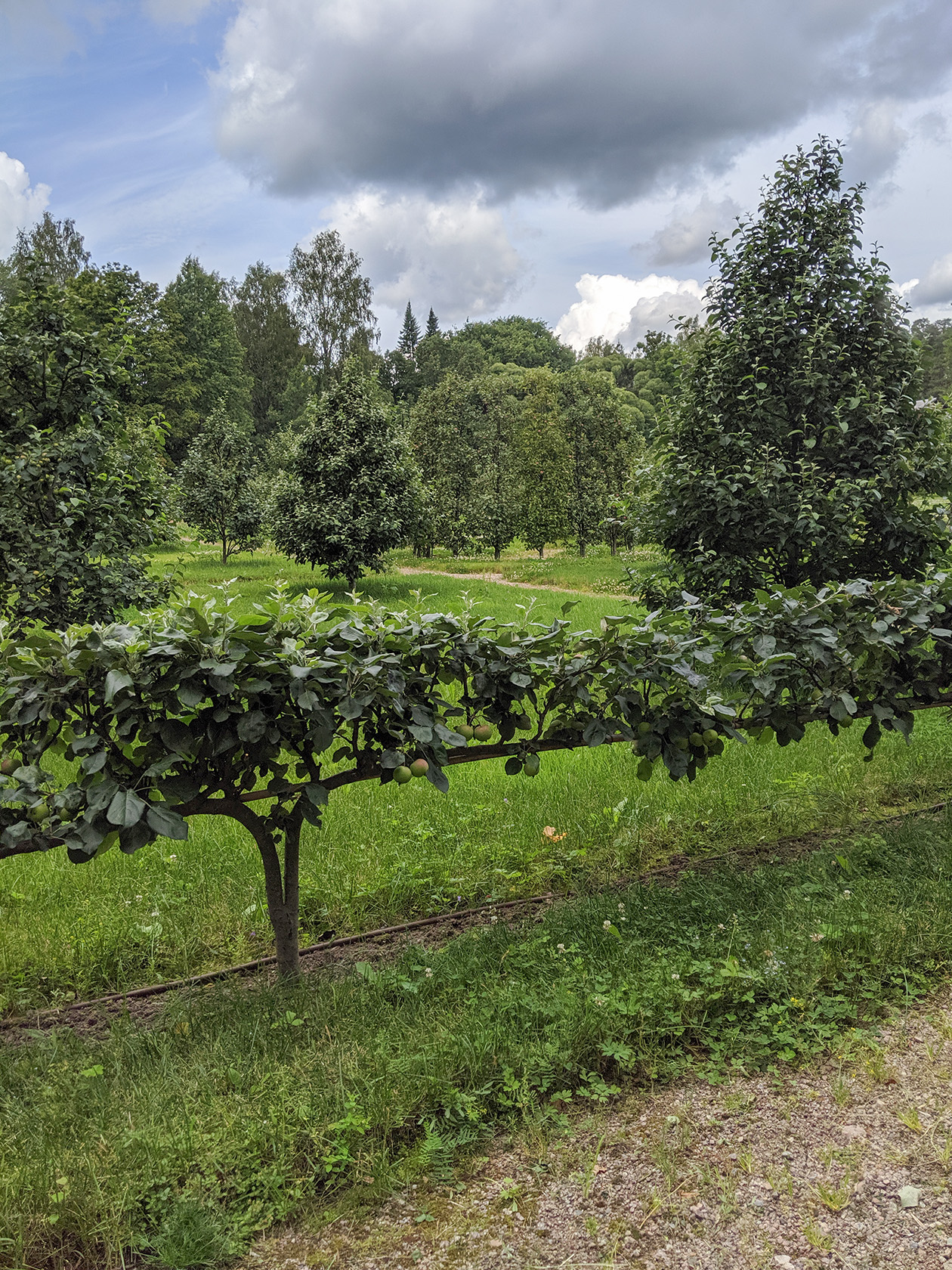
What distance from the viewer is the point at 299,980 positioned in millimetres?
3191

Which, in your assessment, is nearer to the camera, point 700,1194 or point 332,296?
point 700,1194

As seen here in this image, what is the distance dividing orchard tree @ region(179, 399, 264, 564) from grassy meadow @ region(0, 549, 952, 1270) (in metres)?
20.2

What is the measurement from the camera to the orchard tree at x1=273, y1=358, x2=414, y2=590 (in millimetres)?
15766

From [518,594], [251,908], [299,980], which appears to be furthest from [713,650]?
[518,594]

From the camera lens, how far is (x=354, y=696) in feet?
8.92

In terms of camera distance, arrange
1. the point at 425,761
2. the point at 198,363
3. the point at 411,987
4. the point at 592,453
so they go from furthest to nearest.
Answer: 1. the point at 198,363
2. the point at 592,453
3. the point at 411,987
4. the point at 425,761

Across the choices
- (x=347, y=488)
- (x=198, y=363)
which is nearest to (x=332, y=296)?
(x=198, y=363)

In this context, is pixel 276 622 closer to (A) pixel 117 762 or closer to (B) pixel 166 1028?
(A) pixel 117 762

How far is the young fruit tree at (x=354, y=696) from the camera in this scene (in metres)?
2.55

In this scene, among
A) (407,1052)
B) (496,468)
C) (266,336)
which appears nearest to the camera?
(407,1052)

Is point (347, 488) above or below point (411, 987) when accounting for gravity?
above

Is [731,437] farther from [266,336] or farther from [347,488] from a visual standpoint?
[266,336]

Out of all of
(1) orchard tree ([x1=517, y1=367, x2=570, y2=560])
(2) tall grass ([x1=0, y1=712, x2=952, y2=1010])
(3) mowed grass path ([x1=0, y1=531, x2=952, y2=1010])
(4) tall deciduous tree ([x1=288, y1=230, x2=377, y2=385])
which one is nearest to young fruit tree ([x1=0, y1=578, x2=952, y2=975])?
(3) mowed grass path ([x1=0, y1=531, x2=952, y2=1010])

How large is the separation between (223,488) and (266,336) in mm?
43090
